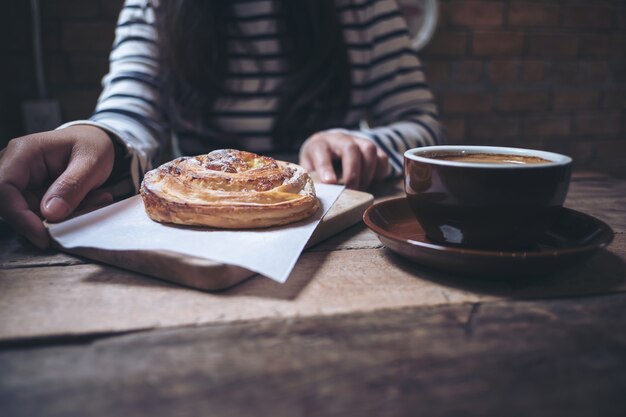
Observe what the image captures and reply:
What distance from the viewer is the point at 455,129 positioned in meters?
2.17

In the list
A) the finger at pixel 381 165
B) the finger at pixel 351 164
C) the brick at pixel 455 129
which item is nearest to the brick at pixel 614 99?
the brick at pixel 455 129

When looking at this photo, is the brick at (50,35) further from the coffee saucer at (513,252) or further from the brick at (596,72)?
the brick at (596,72)

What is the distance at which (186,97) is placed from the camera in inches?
53.3

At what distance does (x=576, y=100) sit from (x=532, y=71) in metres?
0.31

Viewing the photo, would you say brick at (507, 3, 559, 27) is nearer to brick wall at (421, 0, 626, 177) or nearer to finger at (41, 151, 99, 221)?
brick wall at (421, 0, 626, 177)

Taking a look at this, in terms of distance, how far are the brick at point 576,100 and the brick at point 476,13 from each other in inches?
20.8

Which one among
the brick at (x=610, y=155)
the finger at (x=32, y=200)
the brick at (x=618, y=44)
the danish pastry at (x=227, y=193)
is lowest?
the brick at (x=610, y=155)

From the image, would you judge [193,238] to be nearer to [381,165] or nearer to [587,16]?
[381,165]

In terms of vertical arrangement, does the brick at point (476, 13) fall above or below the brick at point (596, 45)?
above

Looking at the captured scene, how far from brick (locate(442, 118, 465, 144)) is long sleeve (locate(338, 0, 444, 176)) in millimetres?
751

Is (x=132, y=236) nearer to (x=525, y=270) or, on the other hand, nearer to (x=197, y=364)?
(x=197, y=364)

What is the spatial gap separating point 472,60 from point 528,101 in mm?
398

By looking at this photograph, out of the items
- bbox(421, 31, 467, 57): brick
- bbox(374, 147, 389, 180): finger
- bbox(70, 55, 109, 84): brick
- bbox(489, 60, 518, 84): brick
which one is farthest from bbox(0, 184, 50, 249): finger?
bbox(489, 60, 518, 84): brick

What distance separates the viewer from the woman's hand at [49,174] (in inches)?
24.7
